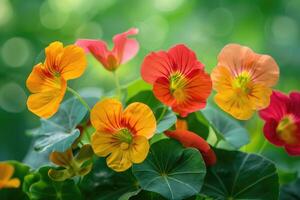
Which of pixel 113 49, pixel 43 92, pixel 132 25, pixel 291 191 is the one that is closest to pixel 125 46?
pixel 113 49

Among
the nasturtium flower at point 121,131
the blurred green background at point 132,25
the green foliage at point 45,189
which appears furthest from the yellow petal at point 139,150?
the blurred green background at point 132,25

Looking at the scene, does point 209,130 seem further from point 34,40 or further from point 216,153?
point 34,40

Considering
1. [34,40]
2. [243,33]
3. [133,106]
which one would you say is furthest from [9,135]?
[133,106]

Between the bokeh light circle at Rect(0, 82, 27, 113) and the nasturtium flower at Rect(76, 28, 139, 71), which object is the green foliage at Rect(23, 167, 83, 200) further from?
the bokeh light circle at Rect(0, 82, 27, 113)

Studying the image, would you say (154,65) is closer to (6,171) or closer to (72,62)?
(72,62)

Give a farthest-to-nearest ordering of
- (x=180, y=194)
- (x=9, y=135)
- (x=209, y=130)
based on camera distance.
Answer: (x=9, y=135) → (x=209, y=130) → (x=180, y=194)

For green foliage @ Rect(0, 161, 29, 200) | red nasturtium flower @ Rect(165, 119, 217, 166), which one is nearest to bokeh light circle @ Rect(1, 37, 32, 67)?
green foliage @ Rect(0, 161, 29, 200)

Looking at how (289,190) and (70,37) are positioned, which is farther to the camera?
(70,37)
